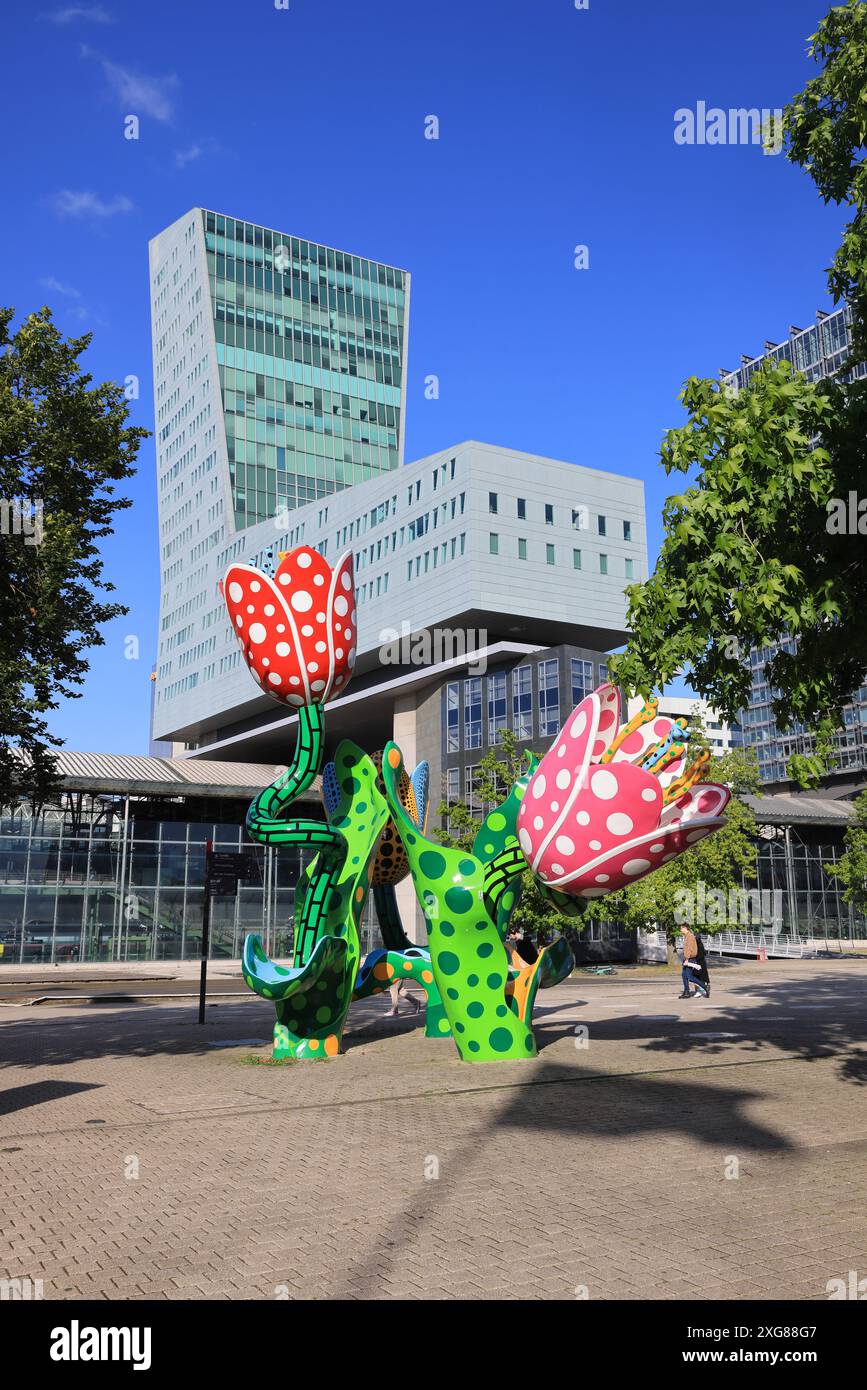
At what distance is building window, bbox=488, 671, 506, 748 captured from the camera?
54219 mm

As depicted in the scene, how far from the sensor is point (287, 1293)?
A: 5.45 m

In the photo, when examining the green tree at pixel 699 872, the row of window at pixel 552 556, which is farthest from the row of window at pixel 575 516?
the green tree at pixel 699 872

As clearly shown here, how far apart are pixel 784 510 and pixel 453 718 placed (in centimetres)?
4736

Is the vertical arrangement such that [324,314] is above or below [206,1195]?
above

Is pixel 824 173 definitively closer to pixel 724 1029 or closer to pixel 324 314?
pixel 724 1029

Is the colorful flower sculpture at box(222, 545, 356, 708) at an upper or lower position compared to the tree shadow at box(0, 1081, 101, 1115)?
upper

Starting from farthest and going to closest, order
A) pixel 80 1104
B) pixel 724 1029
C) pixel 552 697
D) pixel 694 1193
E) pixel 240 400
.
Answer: pixel 240 400 < pixel 552 697 < pixel 724 1029 < pixel 80 1104 < pixel 694 1193

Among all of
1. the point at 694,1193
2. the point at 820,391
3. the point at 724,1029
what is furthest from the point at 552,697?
the point at 694,1193

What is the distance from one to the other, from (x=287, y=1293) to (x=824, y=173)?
11.1m

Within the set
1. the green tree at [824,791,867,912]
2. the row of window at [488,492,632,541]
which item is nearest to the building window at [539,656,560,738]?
the row of window at [488,492,632,541]

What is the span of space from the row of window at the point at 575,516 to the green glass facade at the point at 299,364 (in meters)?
32.7

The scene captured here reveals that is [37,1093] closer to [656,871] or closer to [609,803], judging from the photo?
[609,803]

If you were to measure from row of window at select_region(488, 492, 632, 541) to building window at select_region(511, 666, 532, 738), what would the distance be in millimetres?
9041

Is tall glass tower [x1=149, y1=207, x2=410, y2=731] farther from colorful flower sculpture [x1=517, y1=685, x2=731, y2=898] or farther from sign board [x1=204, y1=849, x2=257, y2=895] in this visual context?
colorful flower sculpture [x1=517, y1=685, x2=731, y2=898]
